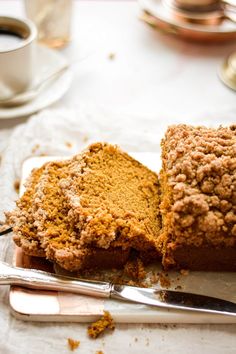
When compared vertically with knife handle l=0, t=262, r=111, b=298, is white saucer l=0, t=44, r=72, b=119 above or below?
above

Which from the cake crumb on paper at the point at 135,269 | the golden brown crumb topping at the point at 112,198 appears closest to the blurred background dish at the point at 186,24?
the golden brown crumb topping at the point at 112,198

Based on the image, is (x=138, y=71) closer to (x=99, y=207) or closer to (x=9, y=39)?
(x=9, y=39)

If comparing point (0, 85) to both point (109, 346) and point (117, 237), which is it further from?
point (109, 346)

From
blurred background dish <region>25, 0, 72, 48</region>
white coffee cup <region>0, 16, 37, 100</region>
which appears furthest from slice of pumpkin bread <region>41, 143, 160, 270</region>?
blurred background dish <region>25, 0, 72, 48</region>

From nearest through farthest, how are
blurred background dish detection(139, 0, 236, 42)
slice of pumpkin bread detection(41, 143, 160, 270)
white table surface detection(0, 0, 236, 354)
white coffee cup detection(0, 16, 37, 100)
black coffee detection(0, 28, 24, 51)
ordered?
1. slice of pumpkin bread detection(41, 143, 160, 270)
2. white coffee cup detection(0, 16, 37, 100)
3. black coffee detection(0, 28, 24, 51)
4. white table surface detection(0, 0, 236, 354)
5. blurred background dish detection(139, 0, 236, 42)

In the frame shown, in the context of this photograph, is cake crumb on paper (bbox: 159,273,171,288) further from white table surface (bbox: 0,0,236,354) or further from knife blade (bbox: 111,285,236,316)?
white table surface (bbox: 0,0,236,354)

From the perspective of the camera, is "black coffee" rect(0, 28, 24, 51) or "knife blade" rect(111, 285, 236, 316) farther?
"black coffee" rect(0, 28, 24, 51)
